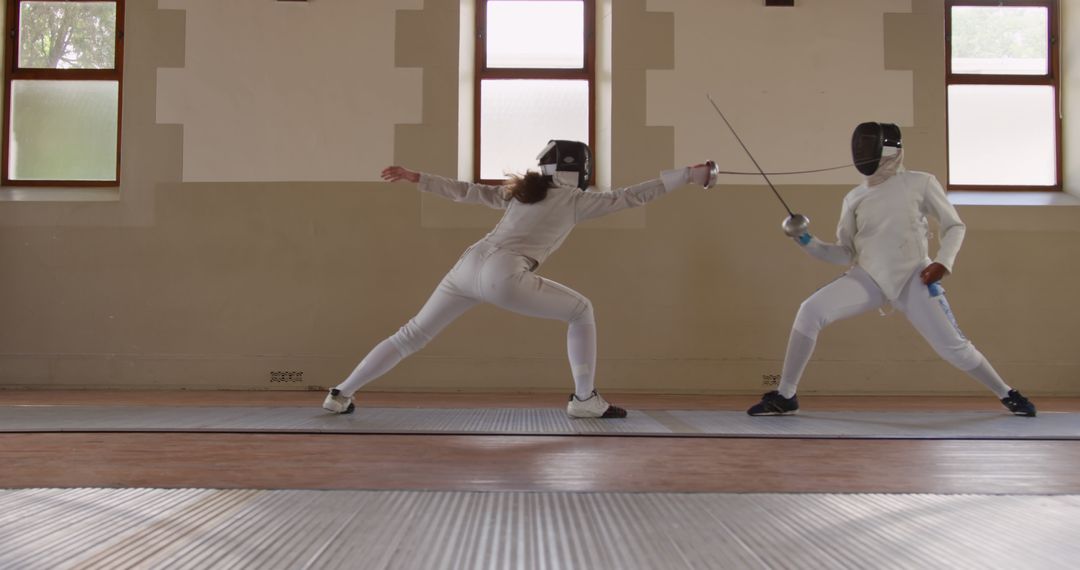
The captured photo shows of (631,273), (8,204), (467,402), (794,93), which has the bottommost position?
(467,402)

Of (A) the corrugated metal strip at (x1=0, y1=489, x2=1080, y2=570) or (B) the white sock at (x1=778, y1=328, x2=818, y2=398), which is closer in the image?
(A) the corrugated metal strip at (x1=0, y1=489, x2=1080, y2=570)

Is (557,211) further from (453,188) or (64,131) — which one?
(64,131)

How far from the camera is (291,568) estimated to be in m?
0.93

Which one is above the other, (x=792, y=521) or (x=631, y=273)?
(x=631, y=273)

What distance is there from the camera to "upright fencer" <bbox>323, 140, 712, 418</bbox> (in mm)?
2318

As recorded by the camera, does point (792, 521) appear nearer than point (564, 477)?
Yes

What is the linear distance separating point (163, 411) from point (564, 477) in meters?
1.97

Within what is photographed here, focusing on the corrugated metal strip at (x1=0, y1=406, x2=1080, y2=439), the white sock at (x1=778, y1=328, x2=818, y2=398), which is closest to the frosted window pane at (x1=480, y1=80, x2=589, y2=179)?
the corrugated metal strip at (x1=0, y1=406, x2=1080, y2=439)

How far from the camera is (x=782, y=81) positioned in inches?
141

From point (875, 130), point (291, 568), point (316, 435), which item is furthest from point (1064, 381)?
point (291, 568)

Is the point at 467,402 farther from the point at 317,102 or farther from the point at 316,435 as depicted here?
the point at 317,102

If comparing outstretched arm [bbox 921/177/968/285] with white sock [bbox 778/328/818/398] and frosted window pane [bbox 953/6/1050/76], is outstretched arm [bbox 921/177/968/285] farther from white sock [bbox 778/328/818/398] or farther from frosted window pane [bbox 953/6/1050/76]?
frosted window pane [bbox 953/6/1050/76]

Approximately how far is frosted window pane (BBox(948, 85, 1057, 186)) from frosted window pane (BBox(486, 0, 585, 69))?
225 centimetres

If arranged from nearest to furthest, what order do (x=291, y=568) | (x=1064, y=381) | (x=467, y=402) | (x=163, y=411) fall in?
(x=291, y=568), (x=163, y=411), (x=467, y=402), (x=1064, y=381)
